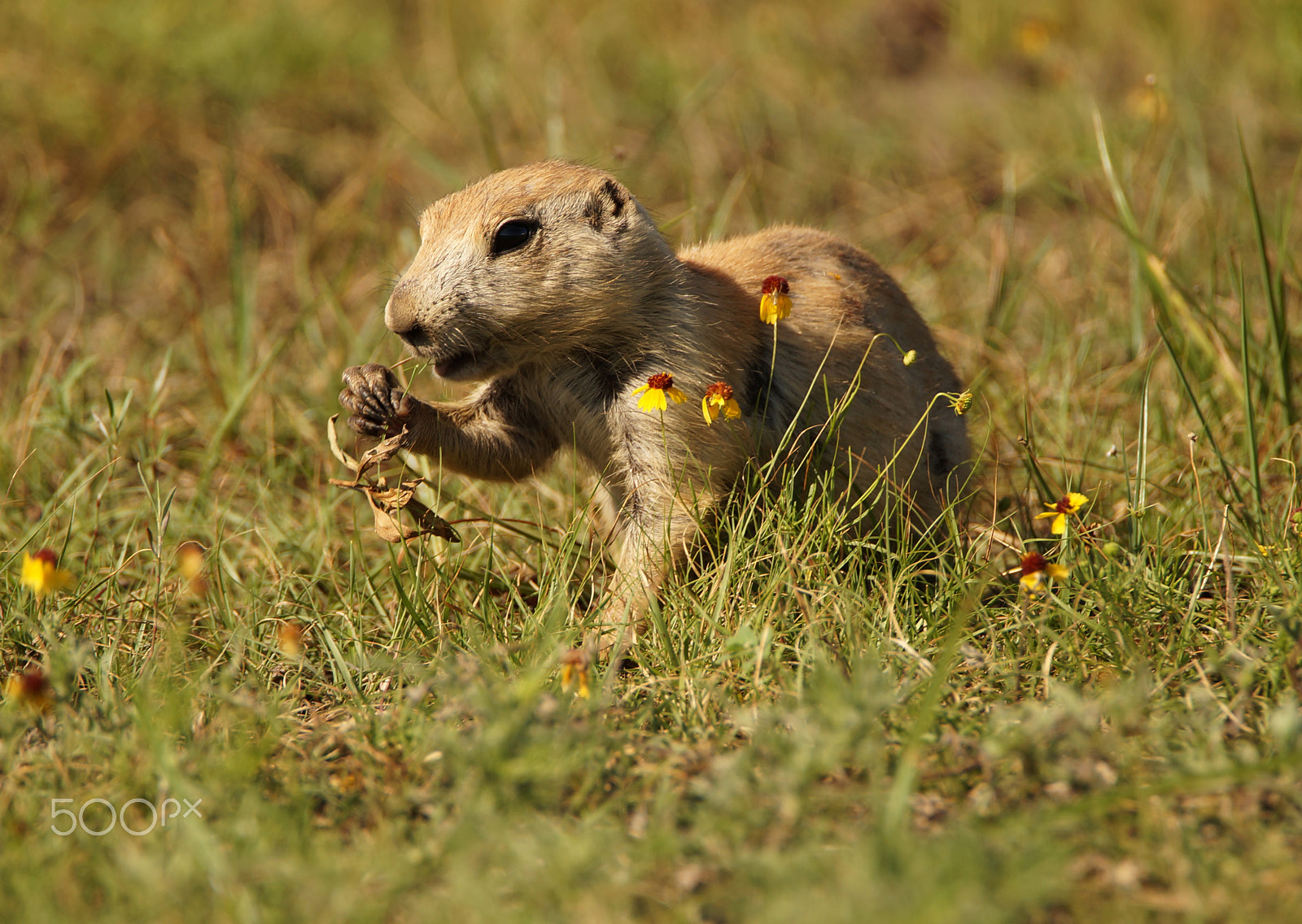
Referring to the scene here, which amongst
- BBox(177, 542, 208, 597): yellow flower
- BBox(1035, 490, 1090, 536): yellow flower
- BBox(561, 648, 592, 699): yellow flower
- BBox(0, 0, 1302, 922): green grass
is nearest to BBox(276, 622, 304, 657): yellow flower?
BBox(0, 0, 1302, 922): green grass

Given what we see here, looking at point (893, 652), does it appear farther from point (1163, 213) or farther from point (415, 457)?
point (1163, 213)

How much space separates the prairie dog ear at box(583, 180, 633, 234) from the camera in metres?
3.92

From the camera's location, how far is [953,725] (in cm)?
304

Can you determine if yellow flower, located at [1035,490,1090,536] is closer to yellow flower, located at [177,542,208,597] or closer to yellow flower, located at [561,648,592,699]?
yellow flower, located at [561,648,592,699]

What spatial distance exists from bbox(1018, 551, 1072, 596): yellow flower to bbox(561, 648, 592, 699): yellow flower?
49.3 inches

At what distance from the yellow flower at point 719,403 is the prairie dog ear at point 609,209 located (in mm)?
736

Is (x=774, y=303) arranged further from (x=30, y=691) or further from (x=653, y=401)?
(x=30, y=691)

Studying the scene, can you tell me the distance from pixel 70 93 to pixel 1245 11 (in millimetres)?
8737

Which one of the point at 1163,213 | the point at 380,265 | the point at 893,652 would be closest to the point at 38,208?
the point at 380,265

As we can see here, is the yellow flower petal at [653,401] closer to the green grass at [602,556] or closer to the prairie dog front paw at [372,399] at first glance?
→ the green grass at [602,556]
